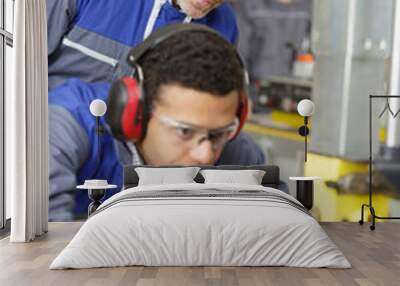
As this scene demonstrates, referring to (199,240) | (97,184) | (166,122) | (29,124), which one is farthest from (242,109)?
(199,240)

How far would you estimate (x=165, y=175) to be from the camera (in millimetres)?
6129

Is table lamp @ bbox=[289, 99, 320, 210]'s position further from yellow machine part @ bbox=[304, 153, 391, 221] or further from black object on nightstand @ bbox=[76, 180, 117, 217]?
black object on nightstand @ bbox=[76, 180, 117, 217]

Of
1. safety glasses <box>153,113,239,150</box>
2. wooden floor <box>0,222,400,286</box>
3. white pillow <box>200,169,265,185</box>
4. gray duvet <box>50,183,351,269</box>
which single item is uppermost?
safety glasses <box>153,113,239,150</box>

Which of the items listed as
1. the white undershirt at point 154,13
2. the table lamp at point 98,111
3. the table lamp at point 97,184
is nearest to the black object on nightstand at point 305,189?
the table lamp at point 97,184

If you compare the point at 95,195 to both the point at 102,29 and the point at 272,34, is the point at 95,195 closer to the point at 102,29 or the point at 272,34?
the point at 102,29

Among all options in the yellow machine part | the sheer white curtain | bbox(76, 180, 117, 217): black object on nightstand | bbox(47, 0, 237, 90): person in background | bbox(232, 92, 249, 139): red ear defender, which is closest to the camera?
the sheer white curtain

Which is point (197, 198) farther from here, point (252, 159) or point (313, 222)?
point (252, 159)

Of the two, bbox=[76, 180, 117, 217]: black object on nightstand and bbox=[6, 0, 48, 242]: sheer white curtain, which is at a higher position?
bbox=[6, 0, 48, 242]: sheer white curtain

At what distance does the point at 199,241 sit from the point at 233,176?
1.85 metres

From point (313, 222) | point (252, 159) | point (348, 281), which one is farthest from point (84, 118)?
point (348, 281)

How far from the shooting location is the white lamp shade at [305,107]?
21.1ft

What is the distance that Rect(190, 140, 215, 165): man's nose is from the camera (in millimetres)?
6275

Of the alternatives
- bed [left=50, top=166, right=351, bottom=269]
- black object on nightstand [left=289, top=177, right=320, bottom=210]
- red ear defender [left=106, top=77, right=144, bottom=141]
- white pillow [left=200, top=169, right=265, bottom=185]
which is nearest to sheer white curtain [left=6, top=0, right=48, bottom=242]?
red ear defender [left=106, top=77, right=144, bottom=141]

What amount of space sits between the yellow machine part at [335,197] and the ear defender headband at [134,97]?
912 mm
